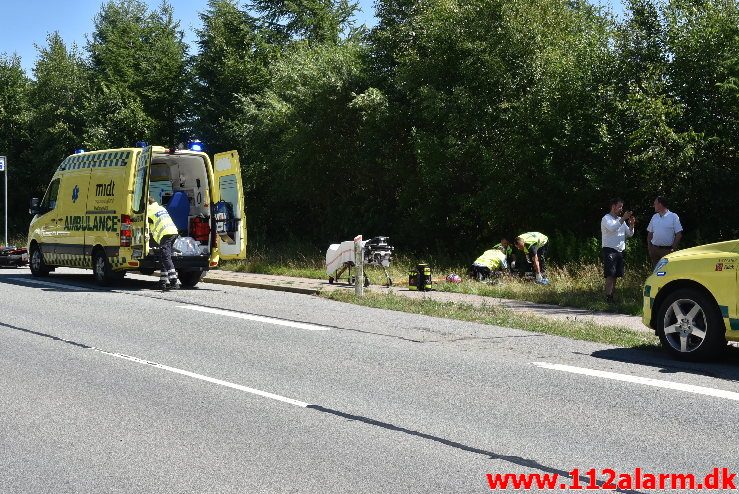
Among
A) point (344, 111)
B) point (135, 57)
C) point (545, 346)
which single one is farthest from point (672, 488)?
point (135, 57)

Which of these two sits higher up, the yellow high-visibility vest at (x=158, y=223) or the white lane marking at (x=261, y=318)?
the yellow high-visibility vest at (x=158, y=223)

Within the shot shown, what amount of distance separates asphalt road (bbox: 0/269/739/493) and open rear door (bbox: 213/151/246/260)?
6041mm

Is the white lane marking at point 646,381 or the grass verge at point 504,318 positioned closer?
the white lane marking at point 646,381

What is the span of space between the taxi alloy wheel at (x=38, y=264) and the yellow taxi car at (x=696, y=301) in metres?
15.0

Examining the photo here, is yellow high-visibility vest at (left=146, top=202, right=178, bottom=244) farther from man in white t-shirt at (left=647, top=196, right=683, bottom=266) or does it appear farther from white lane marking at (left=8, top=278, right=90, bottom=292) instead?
man in white t-shirt at (left=647, top=196, right=683, bottom=266)

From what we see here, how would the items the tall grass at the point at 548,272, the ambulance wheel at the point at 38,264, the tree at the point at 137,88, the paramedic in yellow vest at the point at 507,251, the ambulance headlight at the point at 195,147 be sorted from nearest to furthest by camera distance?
the tall grass at the point at 548,272
the ambulance headlight at the point at 195,147
the paramedic in yellow vest at the point at 507,251
the ambulance wheel at the point at 38,264
the tree at the point at 137,88

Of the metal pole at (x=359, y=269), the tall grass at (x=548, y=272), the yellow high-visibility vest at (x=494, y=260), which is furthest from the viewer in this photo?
the yellow high-visibility vest at (x=494, y=260)

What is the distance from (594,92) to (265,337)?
11.8 meters

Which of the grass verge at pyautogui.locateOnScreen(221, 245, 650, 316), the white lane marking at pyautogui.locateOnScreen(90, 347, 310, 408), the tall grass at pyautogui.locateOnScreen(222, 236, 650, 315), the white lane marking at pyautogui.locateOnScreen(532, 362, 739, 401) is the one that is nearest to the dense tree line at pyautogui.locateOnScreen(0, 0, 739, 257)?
the tall grass at pyautogui.locateOnScreen(222, 236, 650, 315)

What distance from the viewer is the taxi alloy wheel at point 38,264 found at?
2116cm

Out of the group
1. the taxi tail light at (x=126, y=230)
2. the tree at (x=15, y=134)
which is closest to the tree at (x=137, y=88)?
the tree at (x=15, y=134)

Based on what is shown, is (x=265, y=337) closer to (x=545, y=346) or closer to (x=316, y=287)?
(x=545, y=346)

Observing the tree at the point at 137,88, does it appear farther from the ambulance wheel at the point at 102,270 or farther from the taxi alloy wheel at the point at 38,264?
the ambulance wheel at the point at 102,270

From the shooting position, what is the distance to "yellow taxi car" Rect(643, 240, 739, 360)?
9.21 m
